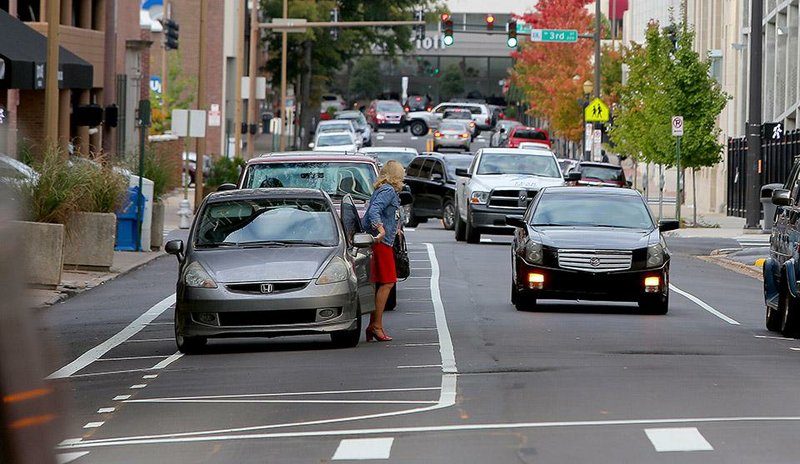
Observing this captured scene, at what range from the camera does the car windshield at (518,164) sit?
35500 mm

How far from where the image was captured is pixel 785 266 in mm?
17953

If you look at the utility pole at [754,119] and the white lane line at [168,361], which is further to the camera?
the utility pole at [754,119]

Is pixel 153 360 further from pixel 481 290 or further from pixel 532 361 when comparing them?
pixel 481 290

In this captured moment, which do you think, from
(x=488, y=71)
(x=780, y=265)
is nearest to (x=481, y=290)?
(x=780, y=265)

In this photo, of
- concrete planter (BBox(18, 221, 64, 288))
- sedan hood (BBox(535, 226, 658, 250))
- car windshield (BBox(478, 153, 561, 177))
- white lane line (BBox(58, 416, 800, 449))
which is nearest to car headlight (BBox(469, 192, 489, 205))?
car windshield (BBox(478, 153, 561, 177))

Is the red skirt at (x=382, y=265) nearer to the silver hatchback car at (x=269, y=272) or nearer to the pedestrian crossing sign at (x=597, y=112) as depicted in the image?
the silver hatchback car at (x=269, y=272)

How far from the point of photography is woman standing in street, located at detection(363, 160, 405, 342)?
16984mm

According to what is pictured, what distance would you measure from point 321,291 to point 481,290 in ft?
28.4

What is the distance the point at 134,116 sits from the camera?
5812cm

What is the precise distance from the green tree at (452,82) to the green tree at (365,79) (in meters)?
6.72

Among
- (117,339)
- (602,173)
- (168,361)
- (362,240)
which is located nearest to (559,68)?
(602,173)

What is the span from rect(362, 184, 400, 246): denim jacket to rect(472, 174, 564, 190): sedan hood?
→ 1722 centimetres

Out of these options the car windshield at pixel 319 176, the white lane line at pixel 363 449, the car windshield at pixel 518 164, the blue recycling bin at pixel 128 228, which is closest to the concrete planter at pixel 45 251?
the car windshield at pixel 319 176

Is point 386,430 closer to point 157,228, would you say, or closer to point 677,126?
point 157,228
